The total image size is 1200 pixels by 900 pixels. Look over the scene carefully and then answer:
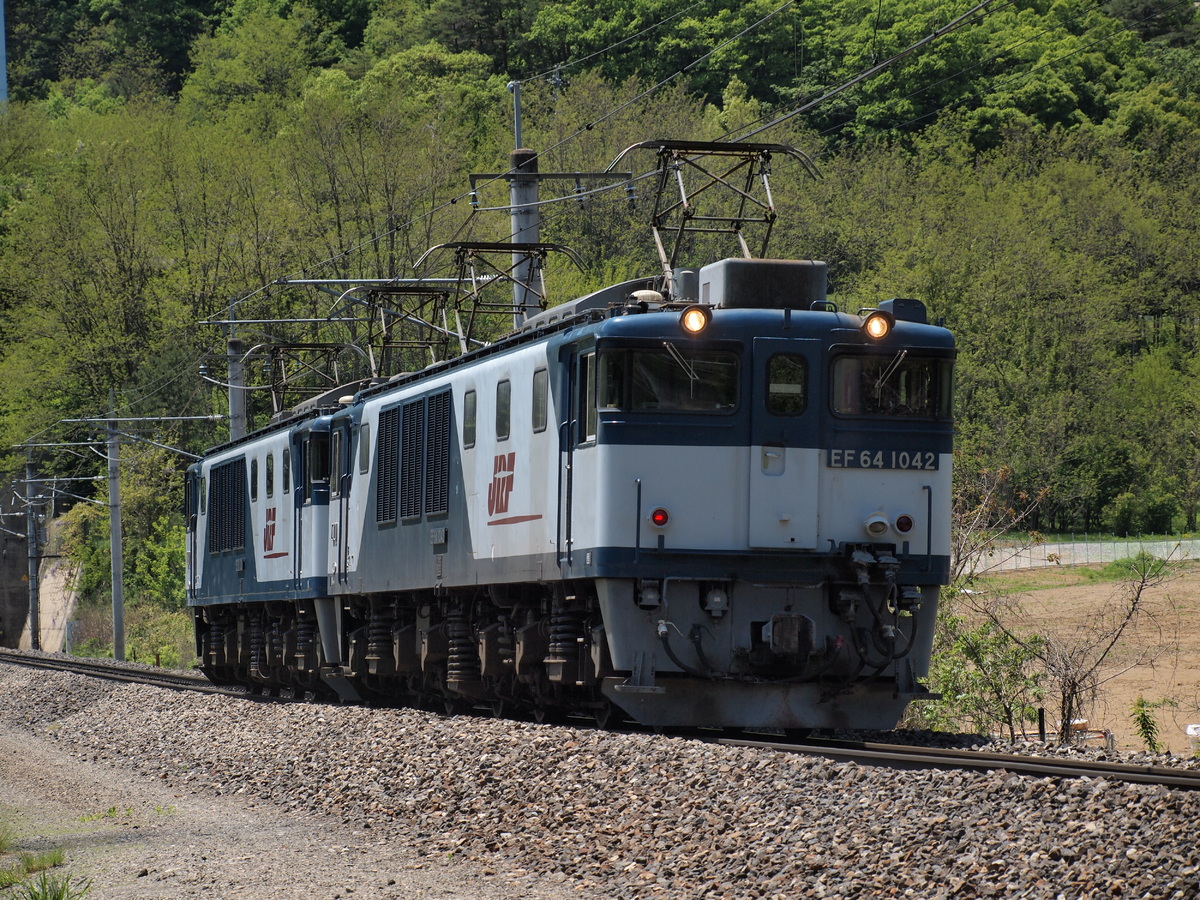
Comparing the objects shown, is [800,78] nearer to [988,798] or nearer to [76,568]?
[76,568]

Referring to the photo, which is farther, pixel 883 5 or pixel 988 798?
pixel 883 5

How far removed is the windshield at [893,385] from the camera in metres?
12.8

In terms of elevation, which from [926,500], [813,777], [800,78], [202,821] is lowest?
[202,821]

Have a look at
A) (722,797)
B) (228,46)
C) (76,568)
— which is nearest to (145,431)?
(76,568)

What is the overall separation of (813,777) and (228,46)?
78.4 meters

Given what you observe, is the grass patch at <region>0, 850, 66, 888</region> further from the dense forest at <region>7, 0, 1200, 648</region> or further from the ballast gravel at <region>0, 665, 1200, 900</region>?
the dense forest at <region>7, 0, 1200, 648</region>

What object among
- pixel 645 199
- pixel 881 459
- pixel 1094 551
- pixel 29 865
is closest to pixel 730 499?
pixel 881 459

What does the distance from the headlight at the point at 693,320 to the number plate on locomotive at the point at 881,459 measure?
1404 millimetres

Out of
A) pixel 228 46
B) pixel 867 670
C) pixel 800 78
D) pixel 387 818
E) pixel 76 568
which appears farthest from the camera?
pixel 228 46

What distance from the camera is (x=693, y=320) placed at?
494 inches

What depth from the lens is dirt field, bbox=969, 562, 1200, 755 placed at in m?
20.9

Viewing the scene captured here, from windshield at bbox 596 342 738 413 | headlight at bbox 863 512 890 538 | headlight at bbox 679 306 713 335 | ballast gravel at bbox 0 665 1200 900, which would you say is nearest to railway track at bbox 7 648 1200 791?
ballast gravel at bbox 0 665 1200 900

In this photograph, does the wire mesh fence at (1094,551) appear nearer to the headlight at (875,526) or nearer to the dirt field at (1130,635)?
the dirt field at (1130,635)

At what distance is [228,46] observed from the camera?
268 ft
